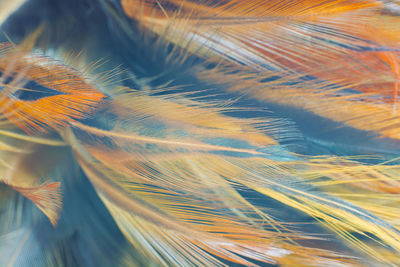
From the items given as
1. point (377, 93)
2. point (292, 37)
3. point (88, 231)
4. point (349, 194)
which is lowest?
point (88, 231)

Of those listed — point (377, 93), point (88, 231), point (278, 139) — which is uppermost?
point (377, 93)

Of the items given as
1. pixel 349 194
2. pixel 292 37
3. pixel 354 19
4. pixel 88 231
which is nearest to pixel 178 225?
pixel 88 231

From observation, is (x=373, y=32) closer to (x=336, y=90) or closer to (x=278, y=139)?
(x=336, y=90)

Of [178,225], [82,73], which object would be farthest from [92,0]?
[178,225]

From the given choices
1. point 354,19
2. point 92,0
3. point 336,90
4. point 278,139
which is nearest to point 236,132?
point 278,139

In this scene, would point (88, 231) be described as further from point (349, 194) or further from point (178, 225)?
point (349, 194)

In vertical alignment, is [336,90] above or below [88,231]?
above

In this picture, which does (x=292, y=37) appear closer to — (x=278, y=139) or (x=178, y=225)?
(x=278, y=139)
